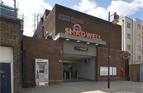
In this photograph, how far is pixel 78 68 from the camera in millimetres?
29828

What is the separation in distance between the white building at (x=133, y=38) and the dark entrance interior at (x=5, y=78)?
40887mm

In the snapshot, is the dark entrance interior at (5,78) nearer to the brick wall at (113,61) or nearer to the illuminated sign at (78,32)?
the illuminated sign at (78,32)

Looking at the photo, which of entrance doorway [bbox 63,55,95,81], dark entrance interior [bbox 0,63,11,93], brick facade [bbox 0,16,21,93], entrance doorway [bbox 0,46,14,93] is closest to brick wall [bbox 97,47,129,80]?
entrance doorway [bbox 63,55,95,81]

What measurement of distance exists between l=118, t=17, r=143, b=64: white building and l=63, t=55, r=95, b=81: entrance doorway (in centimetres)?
2275

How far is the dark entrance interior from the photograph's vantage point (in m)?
11.0

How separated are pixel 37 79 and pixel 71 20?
43.7 feet

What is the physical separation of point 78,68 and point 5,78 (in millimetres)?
19358

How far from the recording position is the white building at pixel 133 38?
49456 mm

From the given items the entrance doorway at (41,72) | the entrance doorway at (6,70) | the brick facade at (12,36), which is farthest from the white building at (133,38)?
the entrance doorway at (6,70)

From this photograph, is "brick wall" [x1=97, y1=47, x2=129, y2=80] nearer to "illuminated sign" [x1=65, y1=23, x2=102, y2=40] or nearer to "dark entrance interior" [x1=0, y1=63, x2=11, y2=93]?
"illuminated sign" [x1=65, y1=23, x2=102, y2=40]

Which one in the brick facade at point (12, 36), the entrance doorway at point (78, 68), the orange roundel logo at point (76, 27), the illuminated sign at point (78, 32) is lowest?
the entrance doorway at point (78, 68)

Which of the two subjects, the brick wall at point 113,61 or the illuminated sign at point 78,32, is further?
the brick wall at point 113,61

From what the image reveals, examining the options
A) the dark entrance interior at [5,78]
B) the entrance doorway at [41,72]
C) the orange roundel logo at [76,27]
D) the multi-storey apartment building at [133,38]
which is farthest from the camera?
the multi-storey apartment building at [133,38]

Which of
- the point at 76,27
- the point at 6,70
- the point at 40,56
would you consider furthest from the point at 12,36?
the point at 76,27
